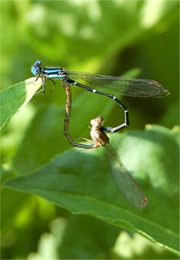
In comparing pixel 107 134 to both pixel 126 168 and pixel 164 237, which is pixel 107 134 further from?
pixel 164 237

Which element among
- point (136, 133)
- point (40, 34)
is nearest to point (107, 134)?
point (136, 133)

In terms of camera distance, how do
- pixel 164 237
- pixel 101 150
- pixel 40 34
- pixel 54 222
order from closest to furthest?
pixel 164 237, pixel 101 150, pixel 54 222, pixel 40 34

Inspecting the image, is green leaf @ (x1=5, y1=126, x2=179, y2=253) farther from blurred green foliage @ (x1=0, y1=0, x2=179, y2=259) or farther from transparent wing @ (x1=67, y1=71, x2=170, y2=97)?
transparent wing @ (x1=67, y1=71, x2=170, y2=97)

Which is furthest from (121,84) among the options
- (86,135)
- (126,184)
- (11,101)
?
(11,101)

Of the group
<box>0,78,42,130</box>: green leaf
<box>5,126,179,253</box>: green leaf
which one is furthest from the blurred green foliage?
<box>0,78,42,130</box>: green leaf

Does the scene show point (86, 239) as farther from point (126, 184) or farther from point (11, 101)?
point (11, 101)

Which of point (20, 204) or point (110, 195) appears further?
point (20, 204)

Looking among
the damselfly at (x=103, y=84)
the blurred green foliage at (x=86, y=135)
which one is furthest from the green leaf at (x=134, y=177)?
the damselfly at (x=103, y=84)
